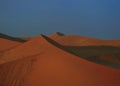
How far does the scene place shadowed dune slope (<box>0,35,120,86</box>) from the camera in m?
15.8

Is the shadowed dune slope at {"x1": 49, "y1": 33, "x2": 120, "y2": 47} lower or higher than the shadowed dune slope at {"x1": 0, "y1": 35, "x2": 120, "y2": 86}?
lower

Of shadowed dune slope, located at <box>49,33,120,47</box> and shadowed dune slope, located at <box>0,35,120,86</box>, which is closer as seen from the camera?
shadowed dune slope, located at <box>0,35,120,86</box>

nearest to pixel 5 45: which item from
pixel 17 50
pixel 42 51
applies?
pixel 17 50

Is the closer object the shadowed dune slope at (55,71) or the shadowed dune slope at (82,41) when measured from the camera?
the shadowed dune slope at (55,71)

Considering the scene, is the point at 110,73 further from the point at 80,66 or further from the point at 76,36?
the point at 76,36

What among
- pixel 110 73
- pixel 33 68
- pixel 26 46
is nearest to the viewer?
pixel 110 73

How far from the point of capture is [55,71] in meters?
16.6

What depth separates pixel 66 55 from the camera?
17.1 meters

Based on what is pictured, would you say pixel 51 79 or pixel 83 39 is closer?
pixel 51 79

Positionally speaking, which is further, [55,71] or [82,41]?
[82,41]

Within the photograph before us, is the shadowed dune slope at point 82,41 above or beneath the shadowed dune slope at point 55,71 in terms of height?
beneath

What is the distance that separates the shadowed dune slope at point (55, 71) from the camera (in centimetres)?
1579

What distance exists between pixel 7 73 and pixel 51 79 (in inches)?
82.1

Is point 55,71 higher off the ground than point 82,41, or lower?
higher
